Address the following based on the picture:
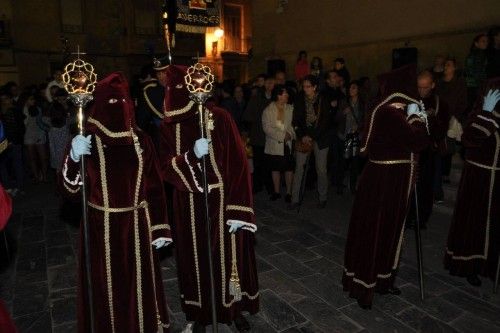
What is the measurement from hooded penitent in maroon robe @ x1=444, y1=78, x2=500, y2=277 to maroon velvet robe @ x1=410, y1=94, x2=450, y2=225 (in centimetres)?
74

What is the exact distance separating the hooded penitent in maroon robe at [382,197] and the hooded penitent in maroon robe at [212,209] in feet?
4.80

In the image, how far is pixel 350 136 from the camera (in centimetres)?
843

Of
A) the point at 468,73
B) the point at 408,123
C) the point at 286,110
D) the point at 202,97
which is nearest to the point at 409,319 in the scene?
the point at 408,123

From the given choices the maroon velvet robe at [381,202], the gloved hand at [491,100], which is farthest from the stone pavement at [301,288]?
the gloved hand at [491,100]

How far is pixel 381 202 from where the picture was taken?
424 cm

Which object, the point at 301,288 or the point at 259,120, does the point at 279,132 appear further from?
the point at 301,288

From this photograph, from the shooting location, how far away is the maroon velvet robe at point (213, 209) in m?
3.49

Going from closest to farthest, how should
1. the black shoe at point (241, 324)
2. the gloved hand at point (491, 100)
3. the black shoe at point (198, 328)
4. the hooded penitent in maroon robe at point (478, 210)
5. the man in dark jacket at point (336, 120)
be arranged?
the black shoe at point (198, 328), the black shoe at point (241, 324), the gloved hand at point (491, 100), the hooded penitent in maroon robe at point (478, 210), the man in dark jacket at point (336, 120)

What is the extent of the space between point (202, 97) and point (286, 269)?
3.08 metres

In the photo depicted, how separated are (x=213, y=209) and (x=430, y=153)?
4.40 metres

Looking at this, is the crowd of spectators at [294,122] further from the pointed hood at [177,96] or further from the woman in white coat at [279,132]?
the pointed hood at [177,96]

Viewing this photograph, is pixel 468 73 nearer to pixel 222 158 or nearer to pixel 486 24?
pixel 486 24

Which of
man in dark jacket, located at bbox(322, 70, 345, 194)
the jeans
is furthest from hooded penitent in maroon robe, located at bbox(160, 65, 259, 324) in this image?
man in dark jacket, located at bbox(322, 70, 345, 194)

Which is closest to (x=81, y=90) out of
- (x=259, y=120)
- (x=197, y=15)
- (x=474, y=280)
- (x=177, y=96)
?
(x=177, y=96)
